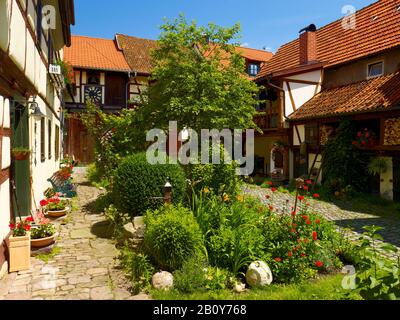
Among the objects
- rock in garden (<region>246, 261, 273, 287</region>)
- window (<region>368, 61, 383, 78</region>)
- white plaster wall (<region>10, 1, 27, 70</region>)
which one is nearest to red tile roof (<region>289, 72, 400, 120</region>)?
window (<region>368, 61, 383, 78</region>)

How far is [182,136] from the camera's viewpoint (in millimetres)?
10883

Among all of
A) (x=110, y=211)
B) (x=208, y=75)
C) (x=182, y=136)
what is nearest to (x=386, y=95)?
(x=208, y=75)

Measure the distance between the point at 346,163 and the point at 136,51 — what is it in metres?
18.2

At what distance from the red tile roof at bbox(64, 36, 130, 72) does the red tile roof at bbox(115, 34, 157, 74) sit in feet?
1.47

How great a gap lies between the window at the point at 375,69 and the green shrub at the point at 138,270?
11451 millimetres

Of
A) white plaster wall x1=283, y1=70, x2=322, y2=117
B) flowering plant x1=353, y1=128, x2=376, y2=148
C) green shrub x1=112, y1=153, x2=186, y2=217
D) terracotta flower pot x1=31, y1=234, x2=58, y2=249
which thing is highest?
white plaster wall x1=283, y1=70, x2=322, y2=117

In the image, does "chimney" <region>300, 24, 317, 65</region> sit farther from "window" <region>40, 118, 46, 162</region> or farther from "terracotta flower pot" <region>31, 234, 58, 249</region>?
"terracotta flower pot" <region>31, 234, 58, 249</region>

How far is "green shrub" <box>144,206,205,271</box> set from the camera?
13.9 ft

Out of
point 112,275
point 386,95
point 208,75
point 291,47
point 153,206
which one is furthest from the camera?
point 291,47

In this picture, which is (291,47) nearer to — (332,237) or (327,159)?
(327,159)

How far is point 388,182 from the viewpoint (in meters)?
9.78

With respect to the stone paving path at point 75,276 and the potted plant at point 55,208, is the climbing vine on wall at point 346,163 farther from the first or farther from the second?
the potted plant at point 55,208

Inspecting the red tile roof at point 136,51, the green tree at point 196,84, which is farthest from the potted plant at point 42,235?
the red tile roof at point 136,51
